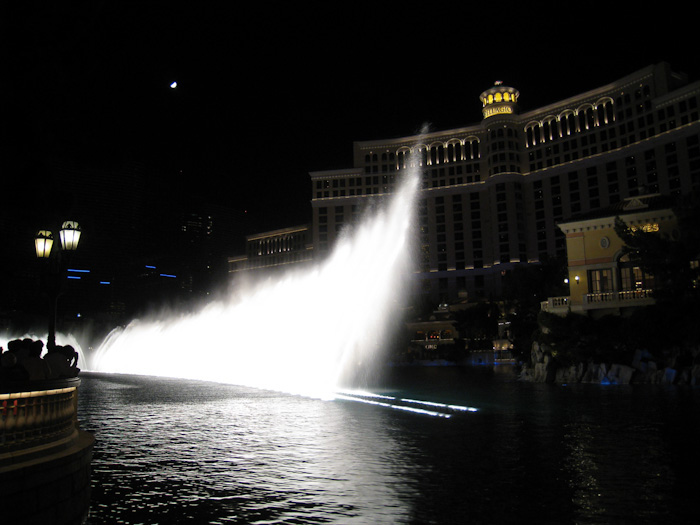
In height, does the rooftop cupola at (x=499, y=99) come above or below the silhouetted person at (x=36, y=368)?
above

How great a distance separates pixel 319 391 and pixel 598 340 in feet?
58.4

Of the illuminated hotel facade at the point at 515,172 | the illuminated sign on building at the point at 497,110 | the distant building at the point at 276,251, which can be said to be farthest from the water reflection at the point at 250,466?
the distant building at the point at 276,251

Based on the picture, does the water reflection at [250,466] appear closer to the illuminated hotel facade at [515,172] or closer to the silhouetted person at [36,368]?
the silhouetted person at [36,368]

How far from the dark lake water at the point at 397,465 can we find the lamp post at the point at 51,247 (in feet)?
12.5

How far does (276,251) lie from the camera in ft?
518

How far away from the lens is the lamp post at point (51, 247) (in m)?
13.6

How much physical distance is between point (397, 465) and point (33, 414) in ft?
23.0

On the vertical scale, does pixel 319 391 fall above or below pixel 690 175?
below

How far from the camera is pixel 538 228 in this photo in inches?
4437

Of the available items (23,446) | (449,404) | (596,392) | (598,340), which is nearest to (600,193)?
(598,340)

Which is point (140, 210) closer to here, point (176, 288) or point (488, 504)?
point (176, 288)

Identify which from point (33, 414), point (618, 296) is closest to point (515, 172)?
point (618, 296)

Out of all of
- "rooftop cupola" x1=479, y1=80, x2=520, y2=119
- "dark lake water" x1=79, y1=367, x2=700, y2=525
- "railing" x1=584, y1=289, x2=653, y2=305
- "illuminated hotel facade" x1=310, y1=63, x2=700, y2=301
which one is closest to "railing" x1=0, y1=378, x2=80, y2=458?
"dark lake water" x1=79, y1=367, x2=700, y2=525

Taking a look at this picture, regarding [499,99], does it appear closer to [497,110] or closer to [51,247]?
[497,110]
